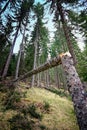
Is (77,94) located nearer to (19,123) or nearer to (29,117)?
(19,123)

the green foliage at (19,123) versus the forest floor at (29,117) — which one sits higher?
the green foliage at (19,123)

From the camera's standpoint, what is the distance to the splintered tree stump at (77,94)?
12.9ft

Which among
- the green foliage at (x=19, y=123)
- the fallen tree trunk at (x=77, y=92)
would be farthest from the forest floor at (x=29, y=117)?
the fallen tree trunk at (x=77, y=92)

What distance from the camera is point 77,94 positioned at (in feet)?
15.1

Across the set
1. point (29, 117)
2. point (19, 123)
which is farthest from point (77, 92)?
point (29, 117)

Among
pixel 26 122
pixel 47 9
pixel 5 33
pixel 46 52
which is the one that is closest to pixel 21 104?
pixel 26 122

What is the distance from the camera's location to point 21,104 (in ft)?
44.4

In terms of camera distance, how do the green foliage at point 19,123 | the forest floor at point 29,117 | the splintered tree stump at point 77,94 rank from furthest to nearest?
the forest floor at point 29,117 < the green foliage at point 19,123 < the splintered tree stump at point 77,94

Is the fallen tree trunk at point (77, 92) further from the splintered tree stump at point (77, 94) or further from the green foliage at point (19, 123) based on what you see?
the green foliage at point (19, 123)

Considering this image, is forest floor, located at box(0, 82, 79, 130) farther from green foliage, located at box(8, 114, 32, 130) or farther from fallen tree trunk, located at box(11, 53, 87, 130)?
fallen tree trunk, located at box(11, 53, 87, 130)

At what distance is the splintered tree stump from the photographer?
394cm

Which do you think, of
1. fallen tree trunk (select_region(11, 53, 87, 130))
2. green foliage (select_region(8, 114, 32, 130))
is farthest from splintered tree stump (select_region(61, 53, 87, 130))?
green foliage (select_region(8, 114, 32, 130))

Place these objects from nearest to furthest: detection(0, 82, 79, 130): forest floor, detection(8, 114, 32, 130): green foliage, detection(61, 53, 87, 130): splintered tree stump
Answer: detection(61, 53, 87, 130): splintered tree stump → detection(8, 114, 32, 130): green foliage → detection(0, 82, 79, 130): forest floor

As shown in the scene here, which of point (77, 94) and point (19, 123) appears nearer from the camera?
point (77, 94)
